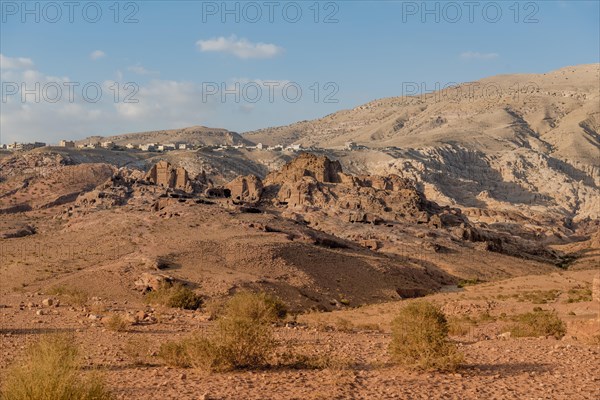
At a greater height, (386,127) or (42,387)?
(386,127)

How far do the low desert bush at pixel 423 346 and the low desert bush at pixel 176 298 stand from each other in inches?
447

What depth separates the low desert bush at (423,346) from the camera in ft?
39.7

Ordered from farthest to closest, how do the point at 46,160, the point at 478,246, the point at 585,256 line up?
the point at 46,160
the point at 585,256
the point at 478,246

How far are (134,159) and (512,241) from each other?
61.5 meters

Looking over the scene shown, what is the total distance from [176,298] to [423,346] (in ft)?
42.0

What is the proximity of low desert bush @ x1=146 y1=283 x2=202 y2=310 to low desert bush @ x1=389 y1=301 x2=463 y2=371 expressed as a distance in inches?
447

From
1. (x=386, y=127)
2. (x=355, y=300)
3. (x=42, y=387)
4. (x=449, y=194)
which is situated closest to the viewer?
(x=42, y=387)

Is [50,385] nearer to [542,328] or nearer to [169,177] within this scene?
[542,328]

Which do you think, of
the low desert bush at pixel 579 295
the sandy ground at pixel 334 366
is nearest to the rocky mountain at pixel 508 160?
the low desert bush at pixel 579 295

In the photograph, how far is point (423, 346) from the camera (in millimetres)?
12391

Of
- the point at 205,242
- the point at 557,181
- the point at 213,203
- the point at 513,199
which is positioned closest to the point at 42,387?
the point at 205,242

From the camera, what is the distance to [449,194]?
335 feet

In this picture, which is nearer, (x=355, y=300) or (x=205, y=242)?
(x=355, y=300)

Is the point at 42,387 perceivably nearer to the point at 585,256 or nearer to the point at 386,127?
the point at 585,256
